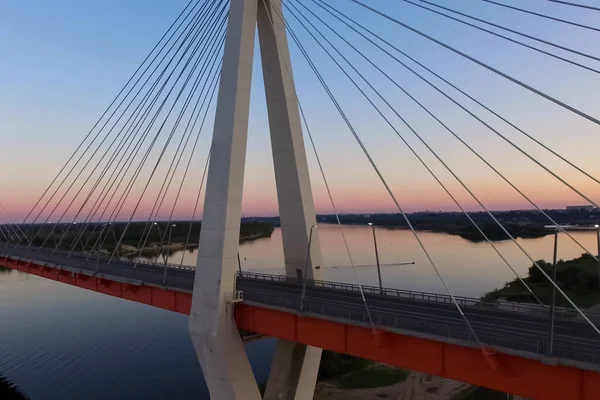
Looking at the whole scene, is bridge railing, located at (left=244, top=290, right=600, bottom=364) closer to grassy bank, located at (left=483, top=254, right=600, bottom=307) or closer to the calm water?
the calm water

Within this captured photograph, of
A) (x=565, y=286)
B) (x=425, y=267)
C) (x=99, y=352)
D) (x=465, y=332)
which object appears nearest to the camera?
(x=465, y=332)

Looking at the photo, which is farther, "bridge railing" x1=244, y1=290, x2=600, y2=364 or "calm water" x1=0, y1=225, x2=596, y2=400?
"calm water" x1=0, y1=225, x2=596, y2=400

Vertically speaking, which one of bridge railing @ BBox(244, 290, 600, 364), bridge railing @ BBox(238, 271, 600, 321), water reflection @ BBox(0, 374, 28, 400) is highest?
bridge railing @ BBox(238, 271, 600, 321)

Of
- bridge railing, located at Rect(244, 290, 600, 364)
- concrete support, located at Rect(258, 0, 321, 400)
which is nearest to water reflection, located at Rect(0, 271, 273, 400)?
concrete support, located at Rect(258, 0, 321, 400)

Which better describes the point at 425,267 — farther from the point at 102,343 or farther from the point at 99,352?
the point at 99,352

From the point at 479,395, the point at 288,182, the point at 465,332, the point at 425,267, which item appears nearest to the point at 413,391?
the point at 479,395

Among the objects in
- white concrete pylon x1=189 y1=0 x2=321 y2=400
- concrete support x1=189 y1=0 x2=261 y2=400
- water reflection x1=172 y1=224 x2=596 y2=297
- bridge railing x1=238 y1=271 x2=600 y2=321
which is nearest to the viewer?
bridge railing x1=238 y1=271 x2=600 y2=321
